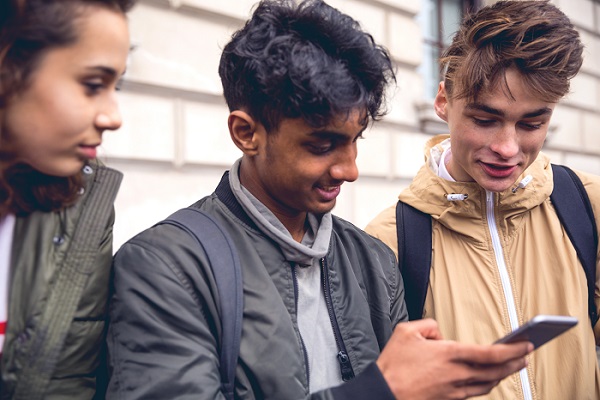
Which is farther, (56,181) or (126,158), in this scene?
(126,158)

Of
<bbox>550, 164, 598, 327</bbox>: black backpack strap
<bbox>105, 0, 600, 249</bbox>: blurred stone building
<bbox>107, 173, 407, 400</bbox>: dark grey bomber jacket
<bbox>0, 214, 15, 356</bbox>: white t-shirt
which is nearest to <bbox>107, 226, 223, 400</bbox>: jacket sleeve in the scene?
<bbox>107, 173, 407, 400</bbox>: dark grey bomber jacket

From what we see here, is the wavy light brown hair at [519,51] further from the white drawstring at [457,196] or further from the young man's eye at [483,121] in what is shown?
the white drawstring at [457,196]

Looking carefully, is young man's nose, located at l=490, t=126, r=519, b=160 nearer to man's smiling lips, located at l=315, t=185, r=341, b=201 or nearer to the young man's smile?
the young man's smile

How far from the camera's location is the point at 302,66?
185cm

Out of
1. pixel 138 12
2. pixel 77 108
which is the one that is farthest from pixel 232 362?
pixel 138 12

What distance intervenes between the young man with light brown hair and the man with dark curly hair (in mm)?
384

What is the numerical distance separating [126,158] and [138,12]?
3.28ft

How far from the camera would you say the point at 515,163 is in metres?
2.43

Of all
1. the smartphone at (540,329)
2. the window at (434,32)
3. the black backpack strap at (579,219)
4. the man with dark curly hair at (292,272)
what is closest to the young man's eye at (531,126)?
the black backpack strap at (579,219)

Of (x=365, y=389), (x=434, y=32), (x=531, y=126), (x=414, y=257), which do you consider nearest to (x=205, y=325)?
(x=365, y=389)

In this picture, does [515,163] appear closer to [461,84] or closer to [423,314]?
[461,84]

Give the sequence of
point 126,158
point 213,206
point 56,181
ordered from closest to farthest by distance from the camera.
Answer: point 56,181 → point 213,206 → point 126,158

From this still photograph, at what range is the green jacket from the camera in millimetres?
1502

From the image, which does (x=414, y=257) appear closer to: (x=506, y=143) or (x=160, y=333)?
(x=506, y=143)
